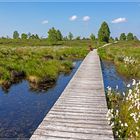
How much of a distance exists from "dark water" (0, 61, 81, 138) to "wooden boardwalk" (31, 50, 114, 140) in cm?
96

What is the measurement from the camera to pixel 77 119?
8820 mm

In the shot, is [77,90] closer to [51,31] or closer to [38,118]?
[38,118]

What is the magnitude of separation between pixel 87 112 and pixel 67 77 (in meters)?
11.1

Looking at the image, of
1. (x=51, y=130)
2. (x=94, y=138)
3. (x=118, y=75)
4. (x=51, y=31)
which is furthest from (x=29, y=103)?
(x=51, y=31)

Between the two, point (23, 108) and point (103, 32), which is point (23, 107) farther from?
point (103, 32)

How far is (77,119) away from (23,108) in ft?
12.4

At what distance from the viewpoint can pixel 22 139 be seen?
8.71 m

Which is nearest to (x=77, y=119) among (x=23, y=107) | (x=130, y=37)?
(x=23, y=107)

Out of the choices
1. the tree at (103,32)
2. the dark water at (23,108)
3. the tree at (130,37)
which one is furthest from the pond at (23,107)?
the tree at (130,37)

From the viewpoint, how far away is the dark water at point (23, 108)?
373 inches

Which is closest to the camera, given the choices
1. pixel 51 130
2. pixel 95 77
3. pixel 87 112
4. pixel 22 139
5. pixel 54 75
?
pixel 51 130

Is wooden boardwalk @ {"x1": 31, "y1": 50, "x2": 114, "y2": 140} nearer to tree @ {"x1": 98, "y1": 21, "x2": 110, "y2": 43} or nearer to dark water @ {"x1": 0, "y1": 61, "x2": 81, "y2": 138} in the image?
dark water @ {"x1": 0, "y1": 61, "x2": 81, "y2": 138}

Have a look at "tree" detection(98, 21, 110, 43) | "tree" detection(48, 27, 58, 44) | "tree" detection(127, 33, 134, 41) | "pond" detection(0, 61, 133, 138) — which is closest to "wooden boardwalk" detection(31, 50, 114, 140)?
"pond" detection(0, 61, 133, 138)

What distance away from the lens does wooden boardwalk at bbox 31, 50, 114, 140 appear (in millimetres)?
7562
